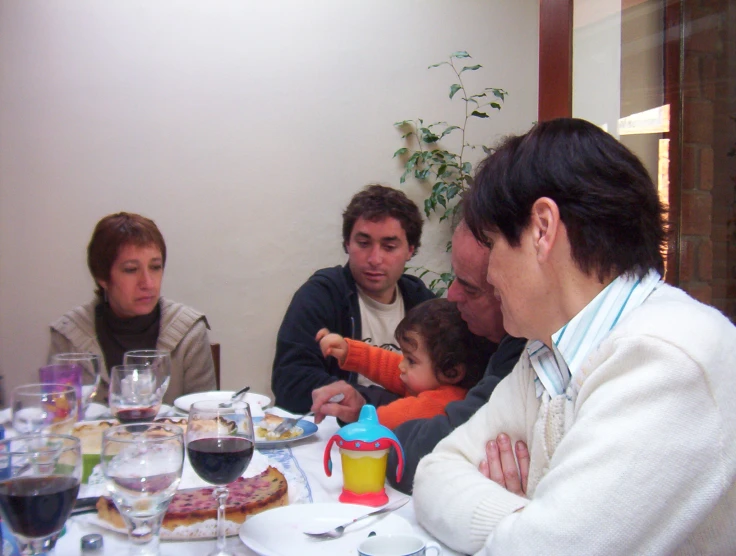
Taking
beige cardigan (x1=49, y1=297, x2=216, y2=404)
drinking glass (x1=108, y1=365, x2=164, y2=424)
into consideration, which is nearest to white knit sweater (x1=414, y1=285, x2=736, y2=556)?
drinking glass (x1=108, y1=365, x2=164, y2=424)

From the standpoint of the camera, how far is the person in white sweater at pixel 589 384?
762 mm

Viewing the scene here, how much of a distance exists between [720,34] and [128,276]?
7.08 feet

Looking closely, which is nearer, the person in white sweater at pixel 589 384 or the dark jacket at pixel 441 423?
the person in white sweater at pixel 589 384

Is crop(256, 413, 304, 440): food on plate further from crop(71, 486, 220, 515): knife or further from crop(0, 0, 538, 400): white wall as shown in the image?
crop(0, 0, 538, 400): white wall

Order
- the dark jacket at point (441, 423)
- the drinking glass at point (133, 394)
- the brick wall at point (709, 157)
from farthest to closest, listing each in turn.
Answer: the brick wall at point (709, 157) → the drinking glass at point (133, 394) → the dark jacket at point (441, 423)

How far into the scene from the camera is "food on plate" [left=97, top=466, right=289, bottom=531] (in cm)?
100

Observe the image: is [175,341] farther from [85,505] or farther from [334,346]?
[85,505]

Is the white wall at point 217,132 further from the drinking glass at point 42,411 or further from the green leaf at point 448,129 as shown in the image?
the drinking glass at point 42,411

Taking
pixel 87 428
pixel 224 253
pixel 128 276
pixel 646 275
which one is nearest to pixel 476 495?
pixel 646 275

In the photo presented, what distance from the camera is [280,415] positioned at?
187 centimetres

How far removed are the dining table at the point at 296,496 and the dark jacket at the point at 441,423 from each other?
0.05 metres

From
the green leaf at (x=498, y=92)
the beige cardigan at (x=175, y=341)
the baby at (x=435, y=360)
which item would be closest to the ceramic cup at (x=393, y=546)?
the baby at (x=435, y=360)

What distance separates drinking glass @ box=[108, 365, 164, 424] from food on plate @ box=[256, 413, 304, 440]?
0.80 feet

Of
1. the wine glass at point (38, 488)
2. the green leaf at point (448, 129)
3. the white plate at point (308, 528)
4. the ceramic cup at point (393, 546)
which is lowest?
the white plate at point (308, 528)
